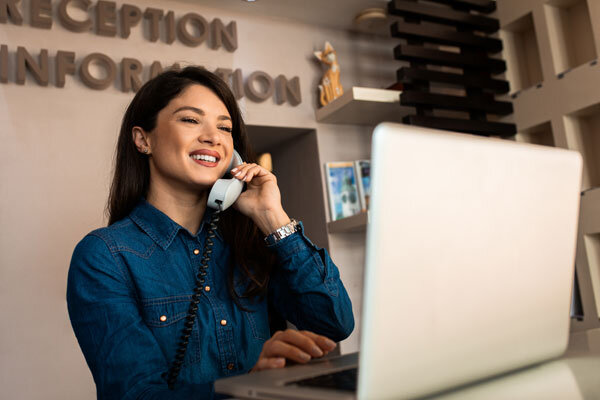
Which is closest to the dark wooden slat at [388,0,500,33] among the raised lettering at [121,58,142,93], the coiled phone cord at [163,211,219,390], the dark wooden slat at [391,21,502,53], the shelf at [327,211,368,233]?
the dark wooden slat at [391,21,502,53]

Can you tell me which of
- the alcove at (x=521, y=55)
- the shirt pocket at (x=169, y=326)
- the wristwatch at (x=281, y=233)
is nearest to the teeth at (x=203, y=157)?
the wristwatch at (x=281, y=233)

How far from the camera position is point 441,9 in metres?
2.68

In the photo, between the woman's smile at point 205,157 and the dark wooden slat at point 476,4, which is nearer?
the woman's smile at point 205,157

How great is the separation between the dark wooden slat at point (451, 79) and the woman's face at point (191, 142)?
1300 millimetres

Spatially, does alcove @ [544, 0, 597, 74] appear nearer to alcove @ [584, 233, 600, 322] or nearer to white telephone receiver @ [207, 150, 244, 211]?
alcove @ [584, 233, 600, 322]

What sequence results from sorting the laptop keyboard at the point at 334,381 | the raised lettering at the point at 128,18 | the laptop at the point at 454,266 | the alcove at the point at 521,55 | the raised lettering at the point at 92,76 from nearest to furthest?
the laptop at the point at 454,266
the laptop keyboard at the point at 334,381
the raised lettering at the point at 92,76
the raised lettering at the point at 128,18
the alcove at the point at 521,55

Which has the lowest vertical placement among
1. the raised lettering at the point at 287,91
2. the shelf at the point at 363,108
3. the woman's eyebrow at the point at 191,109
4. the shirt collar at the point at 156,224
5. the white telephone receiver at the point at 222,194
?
the shirt collar at the point at 156,224

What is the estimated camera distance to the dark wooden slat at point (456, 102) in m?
2.48

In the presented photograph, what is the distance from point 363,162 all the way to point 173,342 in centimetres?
188

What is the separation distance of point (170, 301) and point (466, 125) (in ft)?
6.15

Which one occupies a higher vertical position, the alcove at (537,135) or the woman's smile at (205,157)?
the alcove at (537,135)

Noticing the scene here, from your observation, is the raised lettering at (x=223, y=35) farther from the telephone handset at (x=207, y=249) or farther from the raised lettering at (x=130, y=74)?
the telephone handset at (x=207, y=249)

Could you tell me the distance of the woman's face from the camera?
4.48 ft

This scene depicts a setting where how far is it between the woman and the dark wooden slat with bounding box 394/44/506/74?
125cm
